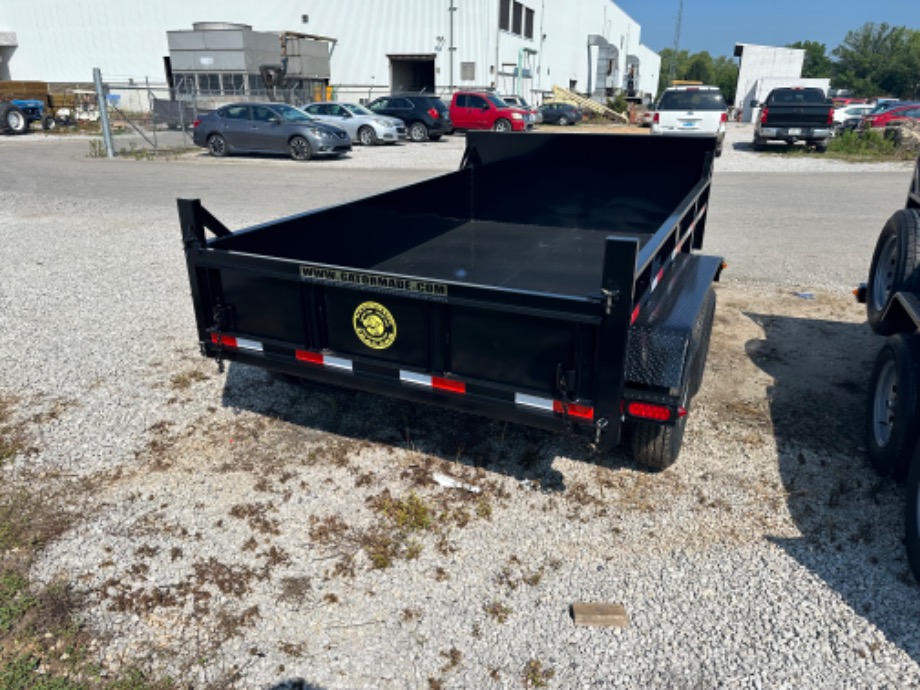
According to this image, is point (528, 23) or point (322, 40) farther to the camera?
point (528, 23)

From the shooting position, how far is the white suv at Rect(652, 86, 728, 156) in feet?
62.7

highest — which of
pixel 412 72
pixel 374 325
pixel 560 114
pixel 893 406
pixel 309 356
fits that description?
pixel 412 72

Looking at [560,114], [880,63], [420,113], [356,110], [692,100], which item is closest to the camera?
[692,100]

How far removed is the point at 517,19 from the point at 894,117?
27.0m

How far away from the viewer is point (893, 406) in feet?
12.1

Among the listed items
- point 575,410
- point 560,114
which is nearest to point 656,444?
point 575,410

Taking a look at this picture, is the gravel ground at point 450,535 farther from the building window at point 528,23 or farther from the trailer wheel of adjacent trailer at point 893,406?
the building window at point 528,23

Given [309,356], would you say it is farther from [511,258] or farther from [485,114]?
[485,114]

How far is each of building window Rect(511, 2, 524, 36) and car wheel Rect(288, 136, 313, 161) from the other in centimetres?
3104

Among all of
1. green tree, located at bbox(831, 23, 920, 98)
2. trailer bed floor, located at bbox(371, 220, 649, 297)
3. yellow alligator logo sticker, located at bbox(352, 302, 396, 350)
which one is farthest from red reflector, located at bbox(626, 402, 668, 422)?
green tree, located at bbox(831, 23, 920, 98)

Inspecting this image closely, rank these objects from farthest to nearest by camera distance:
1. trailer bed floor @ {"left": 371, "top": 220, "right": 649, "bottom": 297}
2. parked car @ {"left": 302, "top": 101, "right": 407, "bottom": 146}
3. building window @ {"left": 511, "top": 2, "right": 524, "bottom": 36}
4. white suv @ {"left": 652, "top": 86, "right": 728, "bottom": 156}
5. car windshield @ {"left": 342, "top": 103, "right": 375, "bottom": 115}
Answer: building window @ {"left": 511, "top": 2, "right": 524, "bottom": 36} → car windshield @ {"left": 342, "top": 103, "right": 375, "bottom": 115} → parked car @ {"left": 302, "top": 101, "right": 407, "bottom": 146} → white suv @ {"left": 652, "top": 86, "right": 728, "bottom": 156} → trailer bed floor @ {"left": 371, "top": 220, "right": 649, "bottom": 297}

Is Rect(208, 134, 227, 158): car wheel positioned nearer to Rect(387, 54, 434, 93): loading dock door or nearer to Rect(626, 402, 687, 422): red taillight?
Rect(626, 402, 687, 422): red taillight

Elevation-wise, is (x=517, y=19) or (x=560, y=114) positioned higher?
(x=517, y=19)

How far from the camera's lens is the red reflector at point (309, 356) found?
3590 mm
